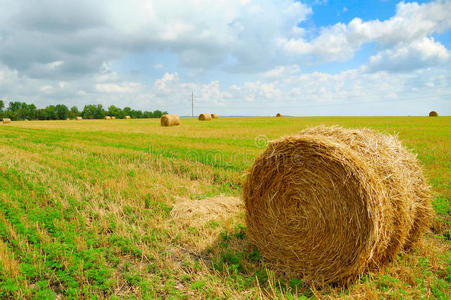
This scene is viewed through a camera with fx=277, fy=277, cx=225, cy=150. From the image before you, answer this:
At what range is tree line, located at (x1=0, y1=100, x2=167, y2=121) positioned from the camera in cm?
10675

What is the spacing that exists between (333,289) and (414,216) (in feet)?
6.61

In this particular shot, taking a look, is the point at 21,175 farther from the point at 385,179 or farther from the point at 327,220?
the point at 385,179

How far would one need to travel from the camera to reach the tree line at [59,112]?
350 ft

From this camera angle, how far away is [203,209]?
6.47m

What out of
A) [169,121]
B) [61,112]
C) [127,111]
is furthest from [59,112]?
[169,121]

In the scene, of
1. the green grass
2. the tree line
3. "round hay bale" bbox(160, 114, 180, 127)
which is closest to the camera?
the green grass

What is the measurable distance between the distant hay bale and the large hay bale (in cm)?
126

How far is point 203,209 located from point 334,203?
317 centimetres

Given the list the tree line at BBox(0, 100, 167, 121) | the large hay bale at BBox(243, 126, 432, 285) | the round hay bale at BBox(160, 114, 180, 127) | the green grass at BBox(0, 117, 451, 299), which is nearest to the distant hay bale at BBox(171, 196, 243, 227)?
the green grass at BBox(0, 117, 451, 299)

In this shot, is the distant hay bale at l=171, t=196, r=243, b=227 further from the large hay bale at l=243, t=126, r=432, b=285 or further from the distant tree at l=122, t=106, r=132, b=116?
the distant tree at l=122, t=106, r=132, b=116

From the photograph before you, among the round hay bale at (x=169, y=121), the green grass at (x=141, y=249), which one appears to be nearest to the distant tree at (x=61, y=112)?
the round hay bale at (x=169, y=121)

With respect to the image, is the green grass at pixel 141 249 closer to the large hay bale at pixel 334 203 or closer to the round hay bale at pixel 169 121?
the large hay bale at pixel 334 203

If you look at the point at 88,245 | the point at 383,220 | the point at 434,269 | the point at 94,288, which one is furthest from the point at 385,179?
the point at 88,245

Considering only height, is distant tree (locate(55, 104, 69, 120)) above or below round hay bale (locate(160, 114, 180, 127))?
above
